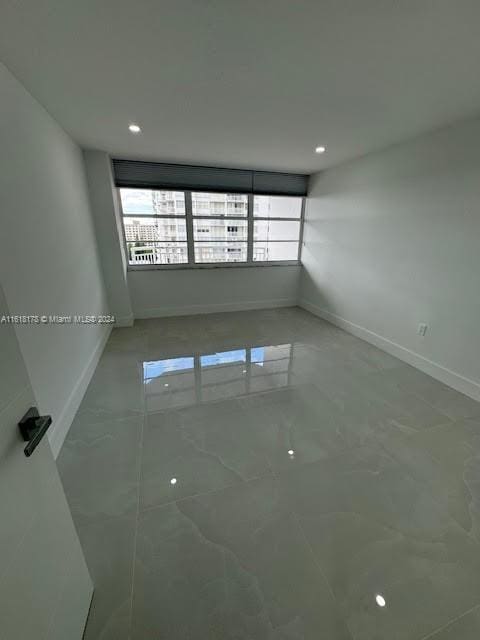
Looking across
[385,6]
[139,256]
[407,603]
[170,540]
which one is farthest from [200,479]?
[139,256]

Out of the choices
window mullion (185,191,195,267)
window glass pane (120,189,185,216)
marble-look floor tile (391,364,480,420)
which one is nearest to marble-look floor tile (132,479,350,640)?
marble-look floor tile (391,364,480,420)

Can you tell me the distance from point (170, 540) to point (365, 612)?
0.87 metres

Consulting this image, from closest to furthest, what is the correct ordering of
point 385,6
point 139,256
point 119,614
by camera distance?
point 119,614 < point 385,6 < point 139,256

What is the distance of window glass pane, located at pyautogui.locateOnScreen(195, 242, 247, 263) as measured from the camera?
430cm

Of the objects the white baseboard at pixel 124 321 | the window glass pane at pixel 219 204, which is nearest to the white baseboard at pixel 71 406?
the white baseboard at pixel 124 321

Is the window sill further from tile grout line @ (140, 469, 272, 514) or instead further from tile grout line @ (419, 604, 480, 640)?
tile grout line @ (419, 604, 480, 640)

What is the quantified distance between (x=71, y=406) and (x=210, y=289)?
2.83m

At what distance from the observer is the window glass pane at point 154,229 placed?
12.9 feet

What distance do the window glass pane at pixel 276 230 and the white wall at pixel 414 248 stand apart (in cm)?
77

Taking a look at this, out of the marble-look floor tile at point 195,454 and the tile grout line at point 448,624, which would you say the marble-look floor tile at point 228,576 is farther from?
the tile grout line at point 448,624

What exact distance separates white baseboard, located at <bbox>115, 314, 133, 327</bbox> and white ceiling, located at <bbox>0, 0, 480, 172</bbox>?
2296mm

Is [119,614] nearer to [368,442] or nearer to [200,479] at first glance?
[200,479]

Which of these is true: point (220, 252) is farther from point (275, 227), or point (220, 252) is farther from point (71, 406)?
point (71, 406)

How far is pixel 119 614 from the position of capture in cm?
98
